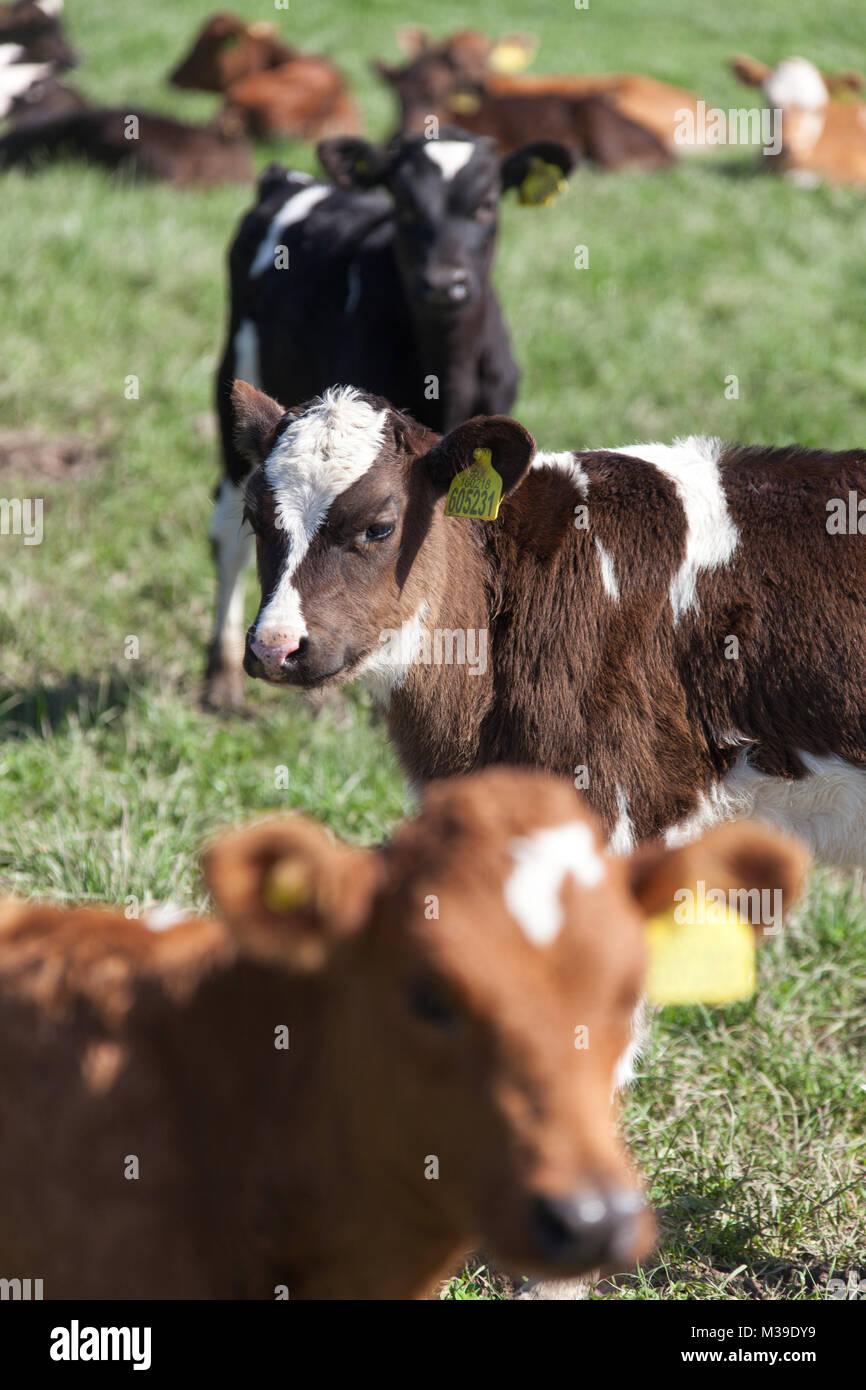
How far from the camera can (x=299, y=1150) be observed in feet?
6.61

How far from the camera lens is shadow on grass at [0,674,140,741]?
5152 mm

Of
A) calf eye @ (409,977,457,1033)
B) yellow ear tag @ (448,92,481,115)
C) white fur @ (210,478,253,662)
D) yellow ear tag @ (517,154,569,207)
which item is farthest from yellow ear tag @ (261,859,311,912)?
yellow ear tag @ (448,92,481,115)

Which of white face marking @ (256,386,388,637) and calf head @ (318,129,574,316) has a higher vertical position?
calf head @ (318,129,574,316)

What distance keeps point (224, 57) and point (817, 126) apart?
716cm

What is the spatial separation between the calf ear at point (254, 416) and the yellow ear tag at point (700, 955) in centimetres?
200

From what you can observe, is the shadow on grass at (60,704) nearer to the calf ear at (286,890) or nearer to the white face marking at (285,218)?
the white face marking at (285,218)

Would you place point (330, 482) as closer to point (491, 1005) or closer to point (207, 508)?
point (491, 1005)

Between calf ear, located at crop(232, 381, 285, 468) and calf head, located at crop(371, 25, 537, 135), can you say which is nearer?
calf ear, located at crop(232, 381, 285, 468)

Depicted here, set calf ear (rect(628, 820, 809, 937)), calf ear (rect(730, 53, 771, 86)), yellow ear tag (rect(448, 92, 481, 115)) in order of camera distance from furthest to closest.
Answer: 1. calf ear (rect(730, 53, 771, 86))
2. yellow ear tag (rect(448, 92, 481, 115))
3. calf ear (rect(628, 820, 809, 937))

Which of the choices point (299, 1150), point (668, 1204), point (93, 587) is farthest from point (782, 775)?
point (93, 587)

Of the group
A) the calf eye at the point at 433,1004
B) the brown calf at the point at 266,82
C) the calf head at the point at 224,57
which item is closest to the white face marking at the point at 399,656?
the calf eye at the point at 433,1004

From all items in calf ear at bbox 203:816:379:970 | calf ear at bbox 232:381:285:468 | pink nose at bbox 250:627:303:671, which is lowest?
calf ear at bbox 203:816:379:970

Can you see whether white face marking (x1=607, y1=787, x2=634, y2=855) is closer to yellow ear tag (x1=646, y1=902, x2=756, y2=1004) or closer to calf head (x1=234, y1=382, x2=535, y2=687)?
calf head (x1=234, y1=382, x2=535, y2=687)

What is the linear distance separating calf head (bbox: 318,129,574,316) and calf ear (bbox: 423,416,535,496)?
1.95m
